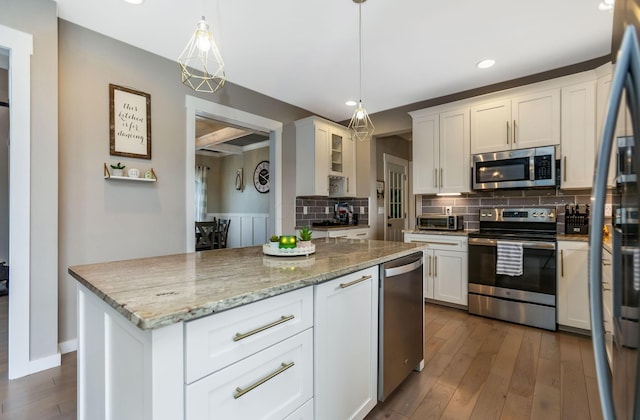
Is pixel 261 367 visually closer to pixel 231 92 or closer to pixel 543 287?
pixel 543 287

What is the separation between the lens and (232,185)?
23.3 feet

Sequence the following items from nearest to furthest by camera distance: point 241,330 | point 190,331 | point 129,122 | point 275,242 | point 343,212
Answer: point 190,331 < point 241,330 < point 275,242 < point 129,122 < point 343,212

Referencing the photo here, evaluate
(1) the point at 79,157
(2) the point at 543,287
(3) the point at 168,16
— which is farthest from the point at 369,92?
(1) the point at 79,157

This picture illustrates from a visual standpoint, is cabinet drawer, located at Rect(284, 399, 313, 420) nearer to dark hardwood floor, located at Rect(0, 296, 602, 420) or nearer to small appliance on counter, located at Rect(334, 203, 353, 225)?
dark hardwood floor, located at Rect(0, 296, 602, 420)

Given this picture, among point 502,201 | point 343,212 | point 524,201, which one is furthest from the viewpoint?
point 343,212

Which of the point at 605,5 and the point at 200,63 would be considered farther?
the point at 200,63

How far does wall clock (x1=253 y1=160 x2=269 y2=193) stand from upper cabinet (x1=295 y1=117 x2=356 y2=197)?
80.4 inches

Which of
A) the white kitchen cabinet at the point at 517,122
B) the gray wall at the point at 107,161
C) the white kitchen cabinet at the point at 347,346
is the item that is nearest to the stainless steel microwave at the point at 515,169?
the white kitchen cabinet at the point at 517,122

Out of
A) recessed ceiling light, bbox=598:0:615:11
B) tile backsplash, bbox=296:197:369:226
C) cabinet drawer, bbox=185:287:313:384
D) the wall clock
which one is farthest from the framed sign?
recessed ceiling light, bbox=598:0:615:11

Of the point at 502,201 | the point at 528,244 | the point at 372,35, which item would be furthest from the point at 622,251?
the point at 502,201

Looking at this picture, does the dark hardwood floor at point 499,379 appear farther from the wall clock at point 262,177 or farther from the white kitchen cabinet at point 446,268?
the wall clock at point 262,177

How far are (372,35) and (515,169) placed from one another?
202 cm

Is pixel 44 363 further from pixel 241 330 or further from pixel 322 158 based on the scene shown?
pixel 322 158

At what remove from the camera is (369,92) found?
365cm
